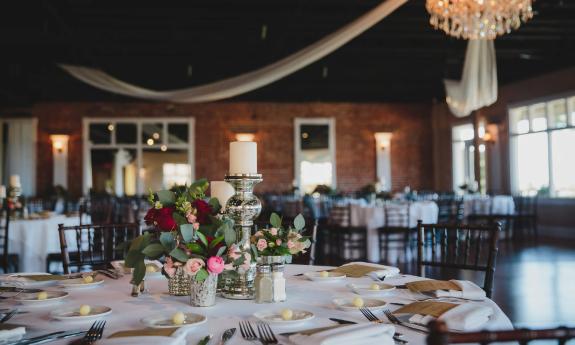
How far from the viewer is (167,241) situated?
5.40 feet

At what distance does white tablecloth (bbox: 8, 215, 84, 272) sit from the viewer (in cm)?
523

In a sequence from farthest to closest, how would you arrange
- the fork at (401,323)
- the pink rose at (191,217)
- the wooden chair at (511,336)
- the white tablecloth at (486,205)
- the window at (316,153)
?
the window at (316,153) < the white tablecloth at (486,205) < the pink rose at (191,217) < the fork at (401,323) < the wooden chair at (511,336)

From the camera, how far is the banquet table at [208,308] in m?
1.47

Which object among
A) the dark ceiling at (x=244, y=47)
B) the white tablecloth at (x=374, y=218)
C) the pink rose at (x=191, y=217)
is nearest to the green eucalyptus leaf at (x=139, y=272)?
the pink rose at (x=191, y=217)

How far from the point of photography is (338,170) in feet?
45.3

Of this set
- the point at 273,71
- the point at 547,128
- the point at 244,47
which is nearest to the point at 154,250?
the point at 273,71

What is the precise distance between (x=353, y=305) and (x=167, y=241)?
63cm

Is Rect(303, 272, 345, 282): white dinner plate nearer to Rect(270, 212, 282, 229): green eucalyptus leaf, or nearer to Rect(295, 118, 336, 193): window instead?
Rect(270, 212, 282, 229): green eucalyptus leaf

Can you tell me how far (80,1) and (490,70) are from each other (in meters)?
5.43

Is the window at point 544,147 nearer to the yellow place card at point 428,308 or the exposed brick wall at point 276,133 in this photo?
the exposed brick wall at point 276,133

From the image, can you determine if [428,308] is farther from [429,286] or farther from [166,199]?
[166,199]

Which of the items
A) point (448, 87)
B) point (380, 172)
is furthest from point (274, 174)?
point (448, 87)

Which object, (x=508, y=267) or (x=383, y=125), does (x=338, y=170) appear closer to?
(x=383, y=125)

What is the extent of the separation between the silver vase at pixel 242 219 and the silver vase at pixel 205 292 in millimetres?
132
